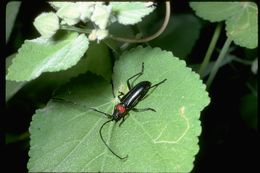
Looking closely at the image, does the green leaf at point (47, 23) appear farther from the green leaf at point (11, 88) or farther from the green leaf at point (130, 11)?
the green leaf at point (11, 88)

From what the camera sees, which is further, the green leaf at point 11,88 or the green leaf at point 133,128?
the green leaf at point 11,88

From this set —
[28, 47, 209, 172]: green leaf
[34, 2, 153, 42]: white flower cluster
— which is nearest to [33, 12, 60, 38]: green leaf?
[34, 2, 153, 42]: white flower cluster

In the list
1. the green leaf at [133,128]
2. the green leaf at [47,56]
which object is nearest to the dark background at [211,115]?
the green leaf at [133,128]

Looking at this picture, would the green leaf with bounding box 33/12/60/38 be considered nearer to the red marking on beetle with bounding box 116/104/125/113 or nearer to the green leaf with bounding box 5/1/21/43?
the red marking on beetle with bounding box 116/104/125/113

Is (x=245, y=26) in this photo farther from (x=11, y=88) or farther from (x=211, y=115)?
(x=11, y=88)

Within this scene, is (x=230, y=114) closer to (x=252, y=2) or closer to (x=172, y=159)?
(x=252, y=2)

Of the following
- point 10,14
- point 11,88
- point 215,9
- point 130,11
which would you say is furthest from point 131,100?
point 10,14

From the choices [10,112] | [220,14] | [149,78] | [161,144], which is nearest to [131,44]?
[149,78]
